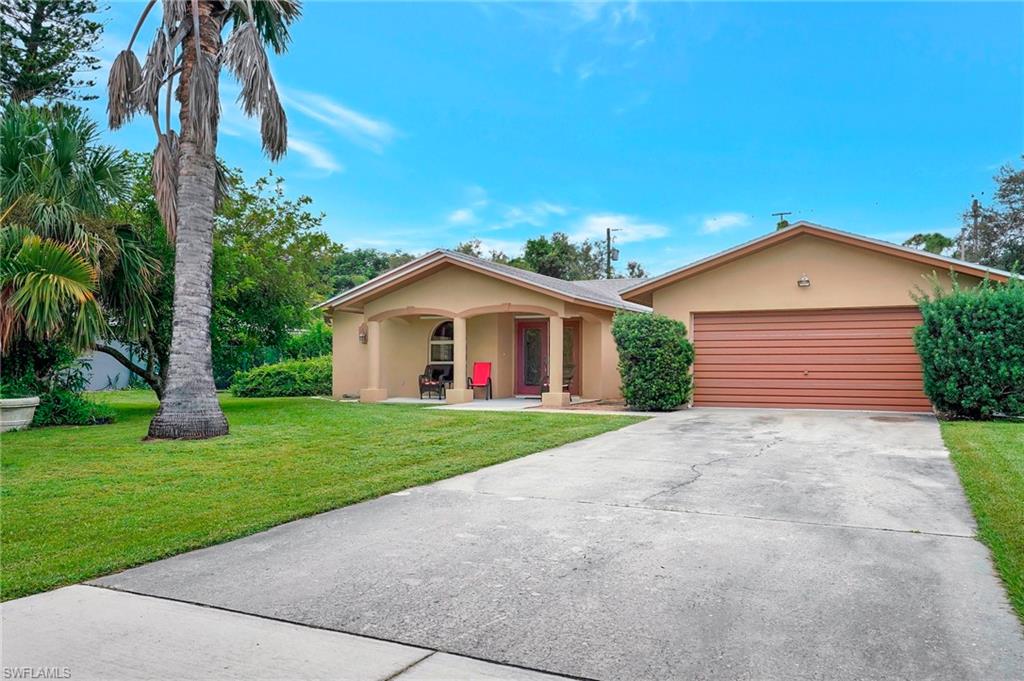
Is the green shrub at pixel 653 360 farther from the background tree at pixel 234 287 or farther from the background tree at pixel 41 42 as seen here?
the background tree at pixel 41 42

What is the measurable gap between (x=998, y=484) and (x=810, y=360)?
8.29 metres

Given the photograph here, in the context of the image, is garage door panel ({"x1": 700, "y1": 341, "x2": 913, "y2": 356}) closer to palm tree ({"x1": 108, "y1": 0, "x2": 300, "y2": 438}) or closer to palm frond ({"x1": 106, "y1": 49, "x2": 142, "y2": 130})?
palm tree ({"x1": 108, "y1": 0, "x2": 300, "y2": 438})

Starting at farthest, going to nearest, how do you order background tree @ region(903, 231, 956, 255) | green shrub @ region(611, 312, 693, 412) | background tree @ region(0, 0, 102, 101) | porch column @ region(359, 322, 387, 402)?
background tree @ region(903, 231, 956, 255), background tree @ region(0, 0, 102, 101), porch column @ region(359, 322, 387, 402), green shrub @ region(611, 312, 693, 412)

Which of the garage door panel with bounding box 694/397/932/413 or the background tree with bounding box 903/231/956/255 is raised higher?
the background tree with bounding box 903/231/956/255

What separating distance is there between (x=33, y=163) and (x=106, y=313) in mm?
2932

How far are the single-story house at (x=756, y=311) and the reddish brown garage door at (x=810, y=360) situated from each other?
22 millimetres

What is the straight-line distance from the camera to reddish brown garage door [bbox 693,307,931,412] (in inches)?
531

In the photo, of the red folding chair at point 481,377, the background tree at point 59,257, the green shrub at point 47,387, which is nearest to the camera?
the background tree at point 59,257

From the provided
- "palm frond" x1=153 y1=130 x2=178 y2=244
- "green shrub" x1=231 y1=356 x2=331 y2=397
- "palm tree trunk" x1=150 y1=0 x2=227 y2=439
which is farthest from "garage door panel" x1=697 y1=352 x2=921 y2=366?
"green shrub" x1=231 y1=356 x2=331 y2=397

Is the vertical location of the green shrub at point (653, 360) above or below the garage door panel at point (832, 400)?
above

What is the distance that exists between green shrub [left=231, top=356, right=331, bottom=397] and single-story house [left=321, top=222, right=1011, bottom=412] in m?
4.50

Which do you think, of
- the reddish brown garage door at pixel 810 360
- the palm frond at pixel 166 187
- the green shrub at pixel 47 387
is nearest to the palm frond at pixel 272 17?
the palm frond at pixel 166 187

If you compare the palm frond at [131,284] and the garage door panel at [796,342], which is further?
the garage door panel at [796,342]

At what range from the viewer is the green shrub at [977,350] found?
11.0 m
